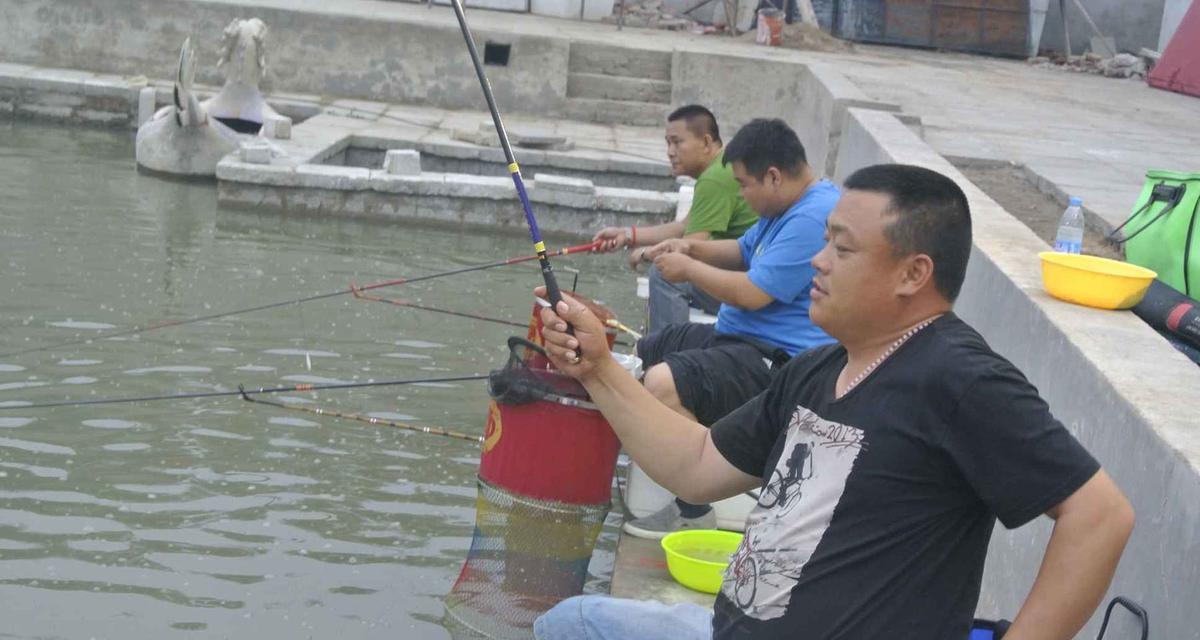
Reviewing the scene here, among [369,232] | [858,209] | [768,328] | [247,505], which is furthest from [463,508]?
[369,232]

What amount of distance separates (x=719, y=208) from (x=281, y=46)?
10.4 m

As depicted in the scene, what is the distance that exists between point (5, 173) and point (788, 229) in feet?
28.3

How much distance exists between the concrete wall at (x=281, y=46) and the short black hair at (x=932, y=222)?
14097 mm

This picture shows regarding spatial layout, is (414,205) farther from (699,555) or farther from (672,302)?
(699,555)

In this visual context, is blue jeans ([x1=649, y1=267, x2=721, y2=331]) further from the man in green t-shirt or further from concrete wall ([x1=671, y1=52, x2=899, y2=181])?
concrete wall ([x1=671, y1=52, x2=899, y2=181])

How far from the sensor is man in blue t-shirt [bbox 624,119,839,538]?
524 cm

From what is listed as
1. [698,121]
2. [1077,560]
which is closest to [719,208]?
[698,121]

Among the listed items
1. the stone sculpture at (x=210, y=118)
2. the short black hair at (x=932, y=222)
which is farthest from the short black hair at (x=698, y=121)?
the stone sculpture at (x=210, y=118)

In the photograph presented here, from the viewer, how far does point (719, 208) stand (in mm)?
7195

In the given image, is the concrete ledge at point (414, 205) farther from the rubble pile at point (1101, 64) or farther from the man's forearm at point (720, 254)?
the rubble pile at point (1101, 64)

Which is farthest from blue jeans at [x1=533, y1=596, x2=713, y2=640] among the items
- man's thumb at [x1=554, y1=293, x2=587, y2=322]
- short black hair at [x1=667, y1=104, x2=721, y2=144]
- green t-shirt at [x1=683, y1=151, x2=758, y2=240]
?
short black hair at [x1=667, y1=104, x2=721, y2=144]

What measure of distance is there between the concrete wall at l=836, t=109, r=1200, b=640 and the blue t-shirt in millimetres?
546

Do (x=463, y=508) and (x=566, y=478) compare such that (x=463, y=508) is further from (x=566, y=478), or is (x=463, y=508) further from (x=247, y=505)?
(x=566, y=478)

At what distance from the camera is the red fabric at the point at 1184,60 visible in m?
17.3
